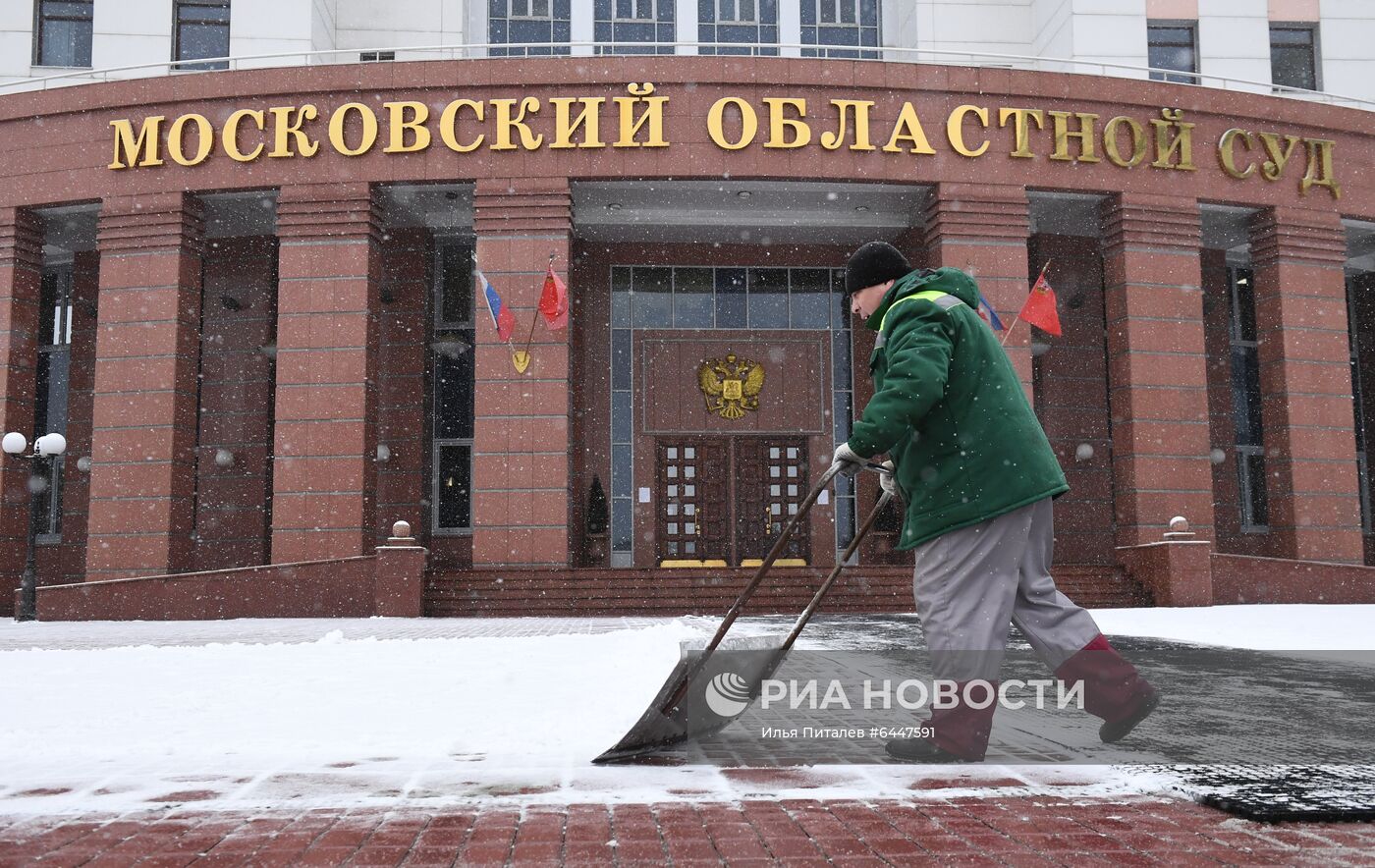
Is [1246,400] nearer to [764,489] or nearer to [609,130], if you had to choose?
[764,489]

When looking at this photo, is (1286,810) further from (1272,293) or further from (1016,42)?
(1016,42)

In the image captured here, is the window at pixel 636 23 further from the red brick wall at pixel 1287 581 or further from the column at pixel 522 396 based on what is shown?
the red brick wall at pixel 1287 581

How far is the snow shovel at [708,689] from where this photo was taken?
3.99m

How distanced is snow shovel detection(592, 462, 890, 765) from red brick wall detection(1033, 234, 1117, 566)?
18.2m

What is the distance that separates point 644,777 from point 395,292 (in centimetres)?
1896

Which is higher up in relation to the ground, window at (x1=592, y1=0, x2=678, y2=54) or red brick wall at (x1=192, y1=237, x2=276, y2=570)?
window at (x1=592, y1=0, x2=678, y2=54)

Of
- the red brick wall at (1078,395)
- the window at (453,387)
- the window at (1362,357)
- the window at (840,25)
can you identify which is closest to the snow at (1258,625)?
the red brick wall at (1078,395)

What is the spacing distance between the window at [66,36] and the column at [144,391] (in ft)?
15.2

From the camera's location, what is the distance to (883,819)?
305 centimetres

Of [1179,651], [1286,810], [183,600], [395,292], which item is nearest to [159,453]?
[183,600]

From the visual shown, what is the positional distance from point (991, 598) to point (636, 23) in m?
21.1

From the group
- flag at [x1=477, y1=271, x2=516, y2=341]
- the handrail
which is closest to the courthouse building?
the handrail

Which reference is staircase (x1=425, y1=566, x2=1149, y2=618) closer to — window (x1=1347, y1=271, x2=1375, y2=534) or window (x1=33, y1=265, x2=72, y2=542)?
window (x1=1347, y1=271, x2=1375, y2=534)

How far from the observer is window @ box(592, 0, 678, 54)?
2278 cm
